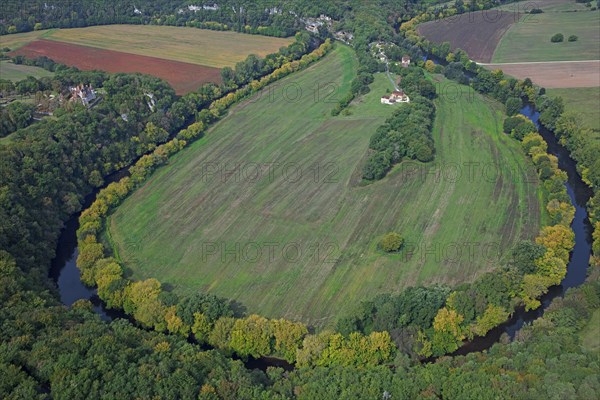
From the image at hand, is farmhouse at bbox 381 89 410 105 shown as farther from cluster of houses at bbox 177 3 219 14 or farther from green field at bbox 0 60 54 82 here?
cluster of houses at bbox 177 3 219 14

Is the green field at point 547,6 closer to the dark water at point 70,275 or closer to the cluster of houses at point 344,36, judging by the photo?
the cluster of houses at point 344,36

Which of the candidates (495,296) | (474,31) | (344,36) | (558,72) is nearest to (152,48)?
(344,36)

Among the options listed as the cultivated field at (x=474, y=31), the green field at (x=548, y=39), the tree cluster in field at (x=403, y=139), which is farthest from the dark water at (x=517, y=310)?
the cultivated field at (x=474, y=31)

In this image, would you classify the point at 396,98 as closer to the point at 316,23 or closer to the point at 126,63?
the point at 316,23

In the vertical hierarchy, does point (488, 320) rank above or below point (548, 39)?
below

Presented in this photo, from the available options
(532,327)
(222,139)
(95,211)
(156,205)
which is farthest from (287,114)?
(532,327)

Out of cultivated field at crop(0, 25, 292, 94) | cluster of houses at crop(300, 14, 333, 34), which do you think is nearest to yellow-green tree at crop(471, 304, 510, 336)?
cultivated field at crop(0, 25, 292, 94)
